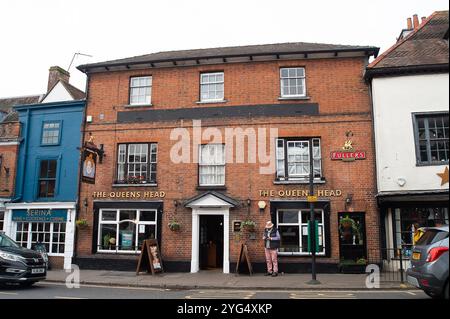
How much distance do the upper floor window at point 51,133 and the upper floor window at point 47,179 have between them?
3.15ft

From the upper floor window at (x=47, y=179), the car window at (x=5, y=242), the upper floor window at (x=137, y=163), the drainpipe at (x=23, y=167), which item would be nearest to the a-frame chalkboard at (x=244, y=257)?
the upper floor window at (x=137, y=163)

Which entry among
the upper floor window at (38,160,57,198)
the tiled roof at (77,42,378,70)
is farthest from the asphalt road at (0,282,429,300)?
the tiled roof at (77,42,378,70)

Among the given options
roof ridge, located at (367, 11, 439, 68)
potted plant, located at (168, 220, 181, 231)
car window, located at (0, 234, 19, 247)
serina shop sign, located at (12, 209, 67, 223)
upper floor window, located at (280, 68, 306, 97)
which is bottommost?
car window, located at (0, 234, 19, 247)

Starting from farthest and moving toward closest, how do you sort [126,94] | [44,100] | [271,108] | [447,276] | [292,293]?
[44,100] → [126,94] → [271,108] → [292,293] → [447,276]

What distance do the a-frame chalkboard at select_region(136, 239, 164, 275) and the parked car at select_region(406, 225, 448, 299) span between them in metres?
9.27

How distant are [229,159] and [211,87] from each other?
3.40m

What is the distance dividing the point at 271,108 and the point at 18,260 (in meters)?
10.7

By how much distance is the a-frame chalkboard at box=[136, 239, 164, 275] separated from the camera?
1492cm

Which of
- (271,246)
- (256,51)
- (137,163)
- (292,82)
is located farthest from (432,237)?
(137,163)

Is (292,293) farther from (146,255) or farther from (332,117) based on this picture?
(332,117)

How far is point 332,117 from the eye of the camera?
52.3 ft

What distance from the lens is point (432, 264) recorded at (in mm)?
7984

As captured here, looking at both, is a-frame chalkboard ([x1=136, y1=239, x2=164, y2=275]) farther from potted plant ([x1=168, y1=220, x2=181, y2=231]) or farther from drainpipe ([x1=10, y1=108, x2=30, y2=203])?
drainpipe ([x1=10, y1=108, x2=30, y2=203])

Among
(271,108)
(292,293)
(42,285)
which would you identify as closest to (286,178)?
(271,108)
